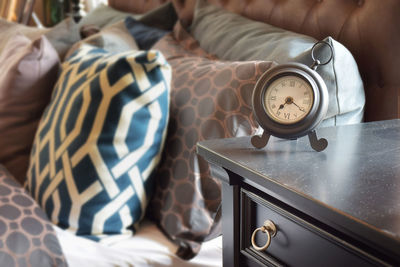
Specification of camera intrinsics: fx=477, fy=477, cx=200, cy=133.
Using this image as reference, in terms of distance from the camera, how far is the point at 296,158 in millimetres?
732

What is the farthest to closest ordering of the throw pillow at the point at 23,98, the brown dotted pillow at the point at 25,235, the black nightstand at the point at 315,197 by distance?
1. the throw pillow at the point at 23,98
2. the brown dotted pillow at the point at 25,235
3. the black nightstand at the point at 315,197

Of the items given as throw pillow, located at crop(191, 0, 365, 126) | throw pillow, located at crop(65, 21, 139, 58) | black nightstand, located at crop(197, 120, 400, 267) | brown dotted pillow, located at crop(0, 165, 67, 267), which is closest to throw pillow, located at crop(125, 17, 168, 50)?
throw pillow, located at crop(65, 21, 139, 58)

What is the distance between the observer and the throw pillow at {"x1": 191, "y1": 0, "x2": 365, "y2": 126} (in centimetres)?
99

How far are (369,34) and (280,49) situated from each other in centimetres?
20

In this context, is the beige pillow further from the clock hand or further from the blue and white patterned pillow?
the clock hand

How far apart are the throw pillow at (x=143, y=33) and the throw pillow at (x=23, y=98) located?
33 cm

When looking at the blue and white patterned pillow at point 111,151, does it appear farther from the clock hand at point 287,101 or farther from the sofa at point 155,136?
the clock hand at point 287,101

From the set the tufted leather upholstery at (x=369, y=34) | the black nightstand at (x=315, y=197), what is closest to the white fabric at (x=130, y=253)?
the black nightstand at (x=315, y=197)

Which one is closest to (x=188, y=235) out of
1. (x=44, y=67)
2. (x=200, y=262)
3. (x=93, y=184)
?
→ (x=200, y=262)

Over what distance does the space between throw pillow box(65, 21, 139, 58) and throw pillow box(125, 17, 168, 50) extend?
3cm

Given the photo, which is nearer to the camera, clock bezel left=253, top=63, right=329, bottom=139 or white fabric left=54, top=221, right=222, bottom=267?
clock bezel left=253, top=63, right=329, bottom=139

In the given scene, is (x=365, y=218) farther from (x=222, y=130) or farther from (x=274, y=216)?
(x=222, y=130)

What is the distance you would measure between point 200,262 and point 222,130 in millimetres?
290

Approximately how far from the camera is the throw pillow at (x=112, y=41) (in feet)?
5.06
